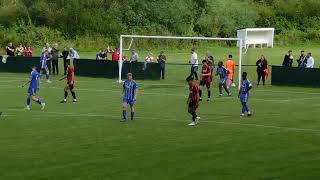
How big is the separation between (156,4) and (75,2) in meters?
8.34

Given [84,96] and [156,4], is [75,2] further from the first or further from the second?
[84,96]

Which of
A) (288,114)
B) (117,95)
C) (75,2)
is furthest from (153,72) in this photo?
(75,2)

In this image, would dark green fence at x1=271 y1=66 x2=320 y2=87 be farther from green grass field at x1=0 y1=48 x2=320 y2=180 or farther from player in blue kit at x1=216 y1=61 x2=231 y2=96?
player in blue kit at x1=216 y1=61 x2=231 y2=96

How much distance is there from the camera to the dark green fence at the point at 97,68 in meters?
48.0

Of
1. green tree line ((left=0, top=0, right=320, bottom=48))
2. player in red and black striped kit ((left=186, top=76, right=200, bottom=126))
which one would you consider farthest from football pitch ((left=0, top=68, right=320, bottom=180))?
green tree line ((left=0, top=0, right=320, bottom=48))

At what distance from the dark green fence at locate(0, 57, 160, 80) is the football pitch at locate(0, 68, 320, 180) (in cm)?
991

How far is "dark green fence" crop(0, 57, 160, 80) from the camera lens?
48000 millimetres

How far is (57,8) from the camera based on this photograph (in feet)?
263

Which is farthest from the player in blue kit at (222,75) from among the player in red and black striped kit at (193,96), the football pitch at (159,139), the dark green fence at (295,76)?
the player in red and black striped kit at (193,96)

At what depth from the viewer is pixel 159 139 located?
2383cm

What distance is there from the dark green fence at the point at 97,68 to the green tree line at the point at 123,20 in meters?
22.4

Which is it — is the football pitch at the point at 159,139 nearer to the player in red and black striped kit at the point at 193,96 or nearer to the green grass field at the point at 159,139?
the green grass field at the point at 159,139

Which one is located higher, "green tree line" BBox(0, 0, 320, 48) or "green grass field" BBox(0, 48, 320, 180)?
"green tree line" BBox(0, 0, 320, 48)

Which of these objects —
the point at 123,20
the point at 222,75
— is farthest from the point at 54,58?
the point at 123,20
